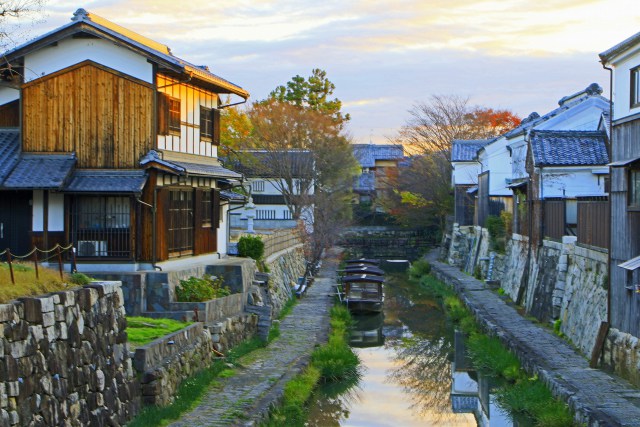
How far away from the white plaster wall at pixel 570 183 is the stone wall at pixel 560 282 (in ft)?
5.92

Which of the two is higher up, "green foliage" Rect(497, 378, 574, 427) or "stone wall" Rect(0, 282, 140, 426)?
"stone wall" Rect(0, 282, 140, 426)

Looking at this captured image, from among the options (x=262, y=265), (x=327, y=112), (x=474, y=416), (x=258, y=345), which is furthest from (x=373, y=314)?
(x=327, y=112)

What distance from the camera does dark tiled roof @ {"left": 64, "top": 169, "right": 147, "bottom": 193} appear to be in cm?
2133

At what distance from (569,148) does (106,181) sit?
16032 mm

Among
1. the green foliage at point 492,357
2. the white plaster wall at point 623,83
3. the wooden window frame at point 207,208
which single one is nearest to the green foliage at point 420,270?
the green foliage at point 492,357

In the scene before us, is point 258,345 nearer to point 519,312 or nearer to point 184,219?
point 184,219

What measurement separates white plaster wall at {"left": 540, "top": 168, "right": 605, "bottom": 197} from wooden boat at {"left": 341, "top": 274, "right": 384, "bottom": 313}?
34.8 ft

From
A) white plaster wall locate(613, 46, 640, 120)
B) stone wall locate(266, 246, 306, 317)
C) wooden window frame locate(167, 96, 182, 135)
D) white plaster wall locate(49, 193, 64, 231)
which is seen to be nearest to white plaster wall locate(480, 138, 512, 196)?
stone wall locate(266, 246, 306, 317)

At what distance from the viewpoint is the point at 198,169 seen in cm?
2464

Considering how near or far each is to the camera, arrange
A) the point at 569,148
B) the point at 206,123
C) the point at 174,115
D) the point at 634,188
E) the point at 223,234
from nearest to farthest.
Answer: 1. the point at 634,188
2. the point at 174,115
3. the point at 206,123
4. the point at 569,148
5. the point at 223,234

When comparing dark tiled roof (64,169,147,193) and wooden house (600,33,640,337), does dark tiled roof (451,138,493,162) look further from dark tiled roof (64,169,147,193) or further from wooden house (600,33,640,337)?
dark tiled roof (64,169,147,193)

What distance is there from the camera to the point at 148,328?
17.7 meters

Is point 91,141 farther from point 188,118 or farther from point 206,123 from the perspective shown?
point 206,123

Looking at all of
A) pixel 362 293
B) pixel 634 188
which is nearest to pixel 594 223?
pixel 634 188
